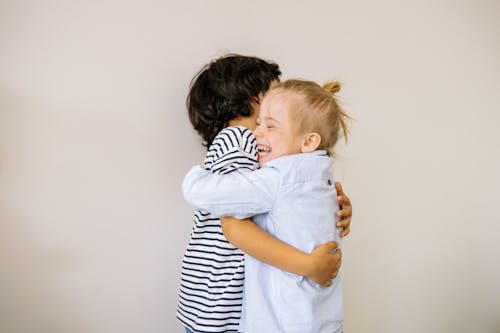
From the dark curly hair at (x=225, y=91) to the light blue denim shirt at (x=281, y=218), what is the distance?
22cm

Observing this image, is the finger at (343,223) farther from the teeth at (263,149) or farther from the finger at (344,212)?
the teeth at (263,149)

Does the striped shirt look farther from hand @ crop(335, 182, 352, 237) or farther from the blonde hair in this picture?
hand @ crop(335, 182, 352, 237)

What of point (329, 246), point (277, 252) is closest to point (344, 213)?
point (329, 246)

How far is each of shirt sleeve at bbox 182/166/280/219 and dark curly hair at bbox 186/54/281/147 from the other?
0.83 ft

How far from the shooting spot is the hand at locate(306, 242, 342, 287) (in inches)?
31.8

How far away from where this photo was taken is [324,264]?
2.68ft

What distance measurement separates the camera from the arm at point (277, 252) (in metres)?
0.80
